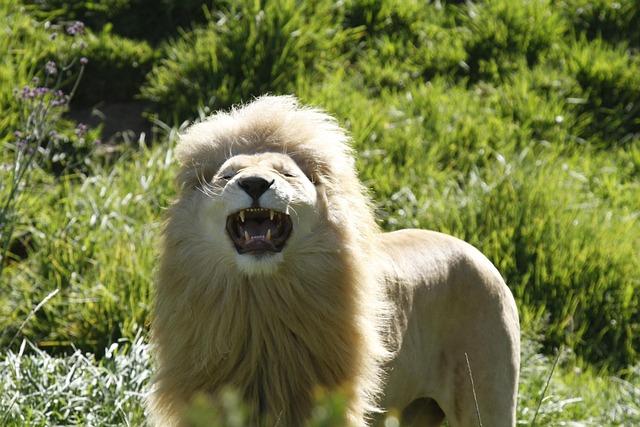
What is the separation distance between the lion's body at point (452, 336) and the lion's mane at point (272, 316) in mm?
439

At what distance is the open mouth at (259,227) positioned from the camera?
3.33 metres

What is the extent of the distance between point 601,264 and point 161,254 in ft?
10.5

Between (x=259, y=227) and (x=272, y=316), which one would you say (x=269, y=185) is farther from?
(x=272, y=316)

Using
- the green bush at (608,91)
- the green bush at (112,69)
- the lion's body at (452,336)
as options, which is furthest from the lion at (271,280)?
the green bush at (608,91)

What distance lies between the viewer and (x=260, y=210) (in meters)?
3.32

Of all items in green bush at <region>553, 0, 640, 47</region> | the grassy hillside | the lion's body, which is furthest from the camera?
green bush at <region>553, 0, 640, 47</region>

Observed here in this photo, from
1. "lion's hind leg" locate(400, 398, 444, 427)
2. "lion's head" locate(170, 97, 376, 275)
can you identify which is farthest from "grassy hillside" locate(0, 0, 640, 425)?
"lion's head" locate(170, 97, 376, 275)

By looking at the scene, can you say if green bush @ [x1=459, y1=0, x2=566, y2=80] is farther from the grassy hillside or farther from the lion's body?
the lion's body

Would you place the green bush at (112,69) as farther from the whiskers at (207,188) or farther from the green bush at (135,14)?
the whiskers at (207,188)

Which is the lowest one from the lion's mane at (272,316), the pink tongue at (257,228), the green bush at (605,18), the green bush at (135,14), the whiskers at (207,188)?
the green bush at (135,14)

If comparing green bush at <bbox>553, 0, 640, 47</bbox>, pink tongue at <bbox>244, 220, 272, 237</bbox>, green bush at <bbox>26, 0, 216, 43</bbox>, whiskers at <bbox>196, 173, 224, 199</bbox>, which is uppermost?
whiskers at <bbox>196, 173, 224, 199</bbox>

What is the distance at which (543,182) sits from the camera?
20.7ft

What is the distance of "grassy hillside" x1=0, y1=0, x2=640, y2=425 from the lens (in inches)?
210

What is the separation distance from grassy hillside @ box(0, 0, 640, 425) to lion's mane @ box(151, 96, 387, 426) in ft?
3.65
